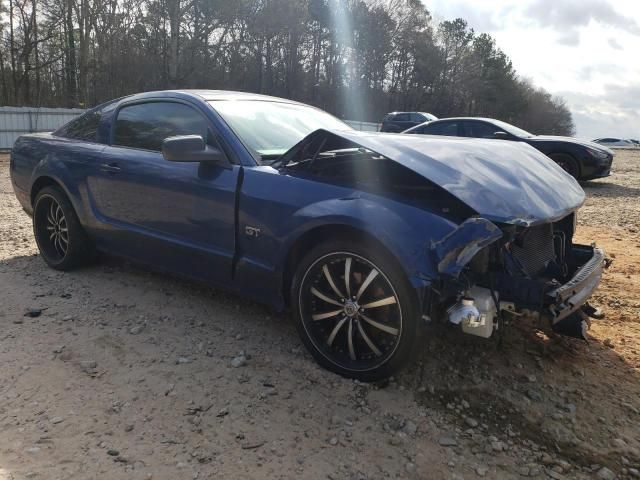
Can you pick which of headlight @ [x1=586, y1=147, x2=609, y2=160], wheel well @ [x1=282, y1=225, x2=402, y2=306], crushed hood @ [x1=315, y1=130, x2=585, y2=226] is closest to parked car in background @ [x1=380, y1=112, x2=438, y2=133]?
headlight @ [x1=586, y1=147, x2=609, y2=160]

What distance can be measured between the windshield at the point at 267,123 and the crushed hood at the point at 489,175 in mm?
629

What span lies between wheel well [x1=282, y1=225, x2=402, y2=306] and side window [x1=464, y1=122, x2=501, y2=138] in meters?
8.54

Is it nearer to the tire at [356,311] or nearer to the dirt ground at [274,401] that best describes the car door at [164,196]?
the dirt ground at [274,401]

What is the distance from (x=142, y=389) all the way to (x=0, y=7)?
2741 centimetres

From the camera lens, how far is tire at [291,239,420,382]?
99.6 inches

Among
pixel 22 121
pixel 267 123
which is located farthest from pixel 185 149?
pixel 22 121

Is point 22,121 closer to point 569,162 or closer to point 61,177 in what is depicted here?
point 61,177

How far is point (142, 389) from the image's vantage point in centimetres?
271

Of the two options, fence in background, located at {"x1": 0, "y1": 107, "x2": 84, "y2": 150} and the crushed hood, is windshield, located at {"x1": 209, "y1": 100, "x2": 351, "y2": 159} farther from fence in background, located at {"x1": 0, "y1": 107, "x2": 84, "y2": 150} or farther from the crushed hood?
fence in background, located at {"x1": 0, "y1": 107, "x2": 84, "y2": 150}

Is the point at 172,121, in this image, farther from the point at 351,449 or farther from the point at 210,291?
the point at 351,449

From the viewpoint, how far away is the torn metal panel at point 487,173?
8.46 feet

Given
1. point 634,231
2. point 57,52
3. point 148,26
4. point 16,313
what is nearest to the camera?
point 16,313

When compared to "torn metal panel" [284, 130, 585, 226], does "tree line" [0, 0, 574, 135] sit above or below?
above

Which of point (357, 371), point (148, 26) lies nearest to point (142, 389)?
point (357, 371)
